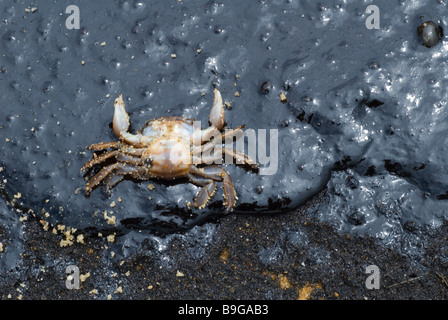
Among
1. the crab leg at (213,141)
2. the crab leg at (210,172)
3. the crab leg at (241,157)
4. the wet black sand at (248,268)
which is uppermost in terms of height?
the crab leg at (213,141)

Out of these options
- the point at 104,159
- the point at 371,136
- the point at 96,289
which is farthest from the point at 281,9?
the point at 96,289

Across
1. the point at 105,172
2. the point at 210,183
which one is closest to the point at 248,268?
the point at 210,183

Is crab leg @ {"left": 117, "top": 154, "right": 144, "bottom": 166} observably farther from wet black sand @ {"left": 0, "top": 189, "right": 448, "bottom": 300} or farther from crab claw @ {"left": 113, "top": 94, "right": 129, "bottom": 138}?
wet black sand @ {"left": 0, "top": 189, "right": 448, "bottom": 300}

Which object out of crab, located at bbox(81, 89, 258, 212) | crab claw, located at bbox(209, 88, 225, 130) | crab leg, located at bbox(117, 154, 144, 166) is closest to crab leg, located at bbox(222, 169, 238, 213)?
crab, located at bbox(81, 89, 258, 212)

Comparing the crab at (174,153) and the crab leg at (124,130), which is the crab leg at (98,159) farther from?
the crab leg at (124,130)

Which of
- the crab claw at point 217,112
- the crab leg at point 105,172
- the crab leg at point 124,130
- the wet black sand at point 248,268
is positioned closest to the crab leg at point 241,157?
the crab claw at point 217,112

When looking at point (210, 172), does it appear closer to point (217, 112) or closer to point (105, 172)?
point (217, 112)

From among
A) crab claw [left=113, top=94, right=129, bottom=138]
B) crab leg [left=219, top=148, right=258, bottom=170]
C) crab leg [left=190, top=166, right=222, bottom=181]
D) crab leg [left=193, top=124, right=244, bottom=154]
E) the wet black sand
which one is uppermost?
crab claw [left=113, top=94, right=129, bottom=138]
